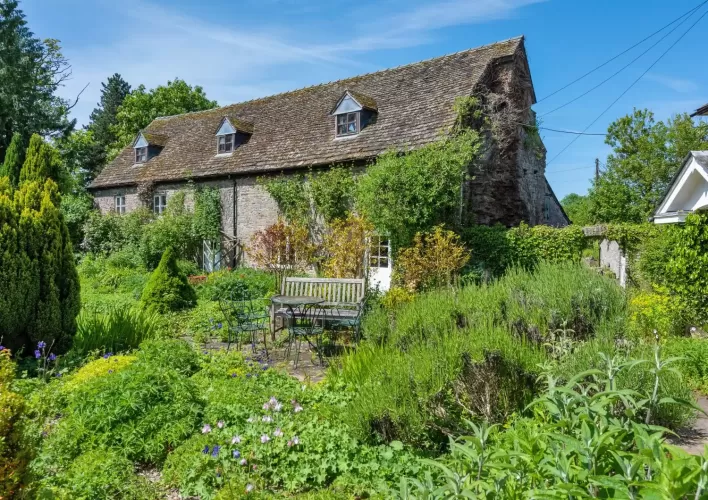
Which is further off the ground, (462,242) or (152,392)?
(462,242)

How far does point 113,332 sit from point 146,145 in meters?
18.6

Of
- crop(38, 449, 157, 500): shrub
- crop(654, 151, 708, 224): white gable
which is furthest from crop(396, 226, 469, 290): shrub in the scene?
crop(38, 449, 157, 500): shrub

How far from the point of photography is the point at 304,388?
559 centimetres

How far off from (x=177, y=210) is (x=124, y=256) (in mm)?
2836

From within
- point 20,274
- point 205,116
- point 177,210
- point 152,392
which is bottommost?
point 152,392

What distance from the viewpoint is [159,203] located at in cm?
2195

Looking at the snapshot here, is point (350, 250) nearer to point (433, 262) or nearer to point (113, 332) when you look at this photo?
point (433, 262)

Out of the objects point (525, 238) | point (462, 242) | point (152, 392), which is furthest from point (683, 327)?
point (152, 392)

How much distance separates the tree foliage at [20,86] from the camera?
86.4ft

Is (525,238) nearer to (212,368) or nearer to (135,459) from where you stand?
(212,368)

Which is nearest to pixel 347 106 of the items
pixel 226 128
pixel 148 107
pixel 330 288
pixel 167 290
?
pixel 226 128

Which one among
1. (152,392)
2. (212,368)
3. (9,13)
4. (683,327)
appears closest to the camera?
(152,392)

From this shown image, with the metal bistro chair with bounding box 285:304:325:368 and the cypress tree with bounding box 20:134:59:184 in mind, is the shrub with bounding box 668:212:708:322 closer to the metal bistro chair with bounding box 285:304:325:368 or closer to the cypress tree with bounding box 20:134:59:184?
the metal bistro chair with bounding box 285:304:325:368

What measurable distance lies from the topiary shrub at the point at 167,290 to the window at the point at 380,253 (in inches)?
203
